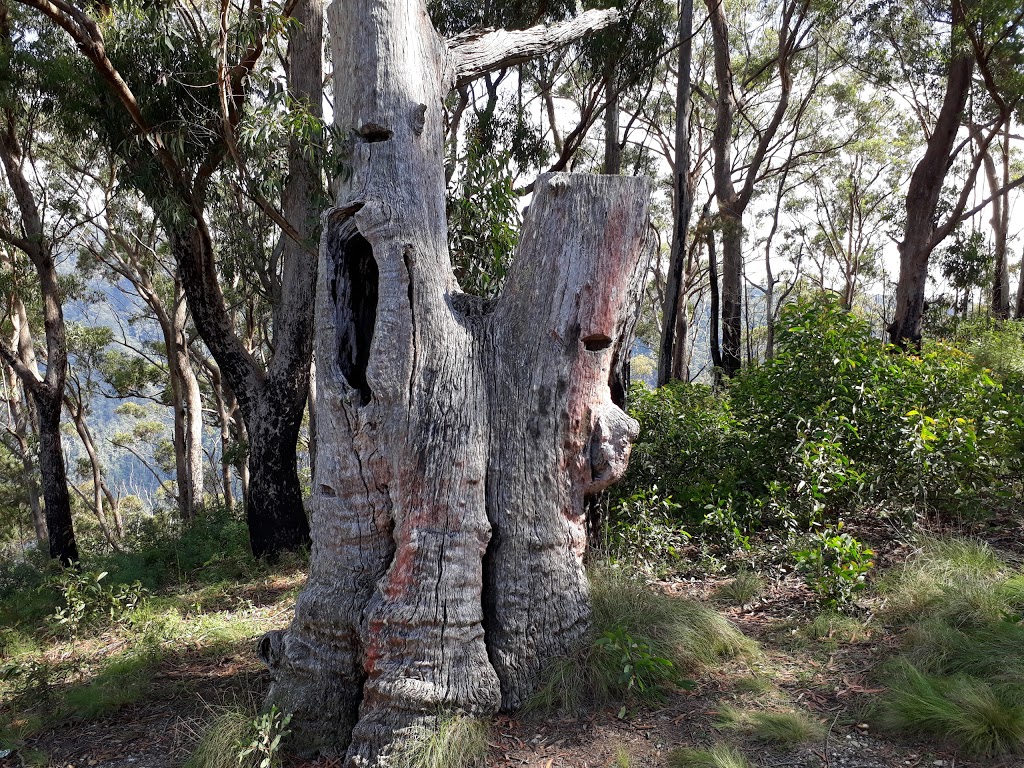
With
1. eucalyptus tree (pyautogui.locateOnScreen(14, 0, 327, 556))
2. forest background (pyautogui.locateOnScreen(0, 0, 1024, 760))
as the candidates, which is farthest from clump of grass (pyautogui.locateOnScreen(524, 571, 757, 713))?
eucalyptus tree (pyautogui.locateOnScreen(14, 0, 327, 556))

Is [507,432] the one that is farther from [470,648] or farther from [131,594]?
[131,594]

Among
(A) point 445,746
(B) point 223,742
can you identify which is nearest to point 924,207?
(A) point 445,746

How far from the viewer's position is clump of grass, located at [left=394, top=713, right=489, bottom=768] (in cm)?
283

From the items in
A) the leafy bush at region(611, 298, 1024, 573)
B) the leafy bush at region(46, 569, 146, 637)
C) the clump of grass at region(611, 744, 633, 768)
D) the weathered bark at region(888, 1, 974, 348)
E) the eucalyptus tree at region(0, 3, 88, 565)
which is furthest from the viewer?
the weathered bark at region(888, 1, 974, 348)

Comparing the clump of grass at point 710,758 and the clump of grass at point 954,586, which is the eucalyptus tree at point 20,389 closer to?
the clump of grass at point 710,758

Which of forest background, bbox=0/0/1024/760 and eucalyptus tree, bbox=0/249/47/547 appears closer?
forest background, bbox=0/0/1024/760

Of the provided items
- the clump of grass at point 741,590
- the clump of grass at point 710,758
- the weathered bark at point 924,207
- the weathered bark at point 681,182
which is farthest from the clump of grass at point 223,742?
the weathered bark at point 924,207

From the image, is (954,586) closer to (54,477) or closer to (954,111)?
(54,477)

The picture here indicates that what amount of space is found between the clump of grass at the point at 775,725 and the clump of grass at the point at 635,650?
302 millimetres

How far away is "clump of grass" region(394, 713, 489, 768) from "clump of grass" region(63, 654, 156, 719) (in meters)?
1.84

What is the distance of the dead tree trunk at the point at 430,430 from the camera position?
10.2 feet

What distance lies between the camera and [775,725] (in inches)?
116

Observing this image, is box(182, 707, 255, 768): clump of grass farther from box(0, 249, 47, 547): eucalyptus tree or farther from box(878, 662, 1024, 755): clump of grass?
box(0, 249, 47, 547): eucalyptus tree

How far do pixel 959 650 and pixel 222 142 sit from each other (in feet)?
22.1
